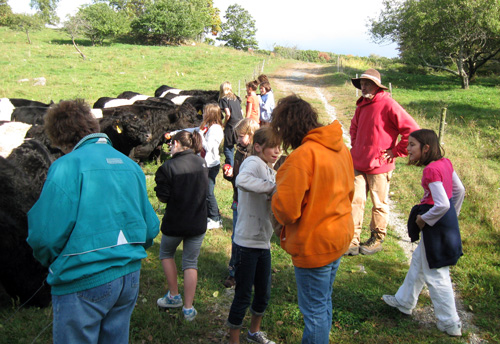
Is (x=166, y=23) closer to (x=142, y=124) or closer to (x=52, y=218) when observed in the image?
(x=142, y=124)

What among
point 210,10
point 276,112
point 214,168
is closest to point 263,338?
point 276,112

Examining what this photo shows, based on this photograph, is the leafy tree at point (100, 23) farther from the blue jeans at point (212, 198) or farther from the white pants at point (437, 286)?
the white pants at point (437, 286)

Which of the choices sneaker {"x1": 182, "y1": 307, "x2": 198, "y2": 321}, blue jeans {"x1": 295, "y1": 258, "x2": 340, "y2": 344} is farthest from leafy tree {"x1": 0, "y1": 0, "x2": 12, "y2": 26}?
blue jeans {"x1": 295, "y1": 258, "x2": 340, "y2": 344}

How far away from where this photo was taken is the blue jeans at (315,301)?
271 cm

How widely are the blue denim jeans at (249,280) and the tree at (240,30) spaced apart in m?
68.3

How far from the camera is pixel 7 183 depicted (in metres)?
4.12

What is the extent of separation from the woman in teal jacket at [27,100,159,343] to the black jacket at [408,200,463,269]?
8.59 ft

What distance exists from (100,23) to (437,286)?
46238mm

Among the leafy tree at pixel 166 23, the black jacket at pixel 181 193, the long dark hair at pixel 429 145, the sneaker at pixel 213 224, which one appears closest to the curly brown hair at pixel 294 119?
the black jacket at pixel 181 193

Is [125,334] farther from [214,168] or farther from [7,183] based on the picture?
[214,168]

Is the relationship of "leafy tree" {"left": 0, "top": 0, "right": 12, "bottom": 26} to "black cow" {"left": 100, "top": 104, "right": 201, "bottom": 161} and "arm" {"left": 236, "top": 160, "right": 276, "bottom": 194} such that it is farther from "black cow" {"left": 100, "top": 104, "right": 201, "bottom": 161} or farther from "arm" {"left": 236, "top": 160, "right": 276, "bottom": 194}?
"arm" {"left": 236, "top": 160, "right": 276, "bottom": 194}

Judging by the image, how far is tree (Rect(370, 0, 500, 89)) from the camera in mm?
23547

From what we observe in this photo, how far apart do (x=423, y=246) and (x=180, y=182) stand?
2.35 meters

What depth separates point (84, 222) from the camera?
216 centimetres
